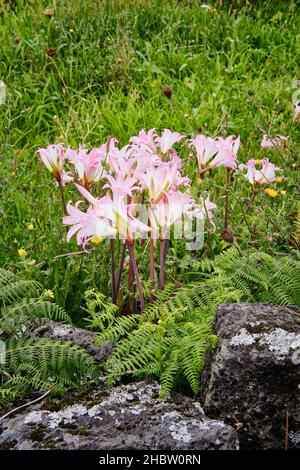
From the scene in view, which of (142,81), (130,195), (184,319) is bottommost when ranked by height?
(142,81)

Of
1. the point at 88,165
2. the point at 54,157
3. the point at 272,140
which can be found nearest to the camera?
the point at 88,165

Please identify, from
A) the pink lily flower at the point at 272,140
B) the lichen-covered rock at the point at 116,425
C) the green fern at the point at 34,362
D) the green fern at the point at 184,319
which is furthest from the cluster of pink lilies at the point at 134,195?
the pink lily flower at the point at 272,140

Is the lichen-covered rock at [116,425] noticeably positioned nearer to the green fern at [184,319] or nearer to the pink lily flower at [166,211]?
the green fern at [184,319]

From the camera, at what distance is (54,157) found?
9.24 feet

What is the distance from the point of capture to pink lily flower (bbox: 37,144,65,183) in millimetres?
2785

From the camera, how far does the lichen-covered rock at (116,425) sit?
2059 mm

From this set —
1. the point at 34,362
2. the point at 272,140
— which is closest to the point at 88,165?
the point at 34,362

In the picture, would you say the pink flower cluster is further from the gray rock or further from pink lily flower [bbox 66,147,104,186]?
the gray rock

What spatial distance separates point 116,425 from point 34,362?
1.31 feet

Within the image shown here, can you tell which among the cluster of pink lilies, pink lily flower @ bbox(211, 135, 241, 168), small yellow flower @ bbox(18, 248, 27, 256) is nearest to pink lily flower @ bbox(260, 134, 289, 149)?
pink lily flower @ bbox(211, 135, 241, 168)

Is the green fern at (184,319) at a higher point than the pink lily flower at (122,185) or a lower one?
lower

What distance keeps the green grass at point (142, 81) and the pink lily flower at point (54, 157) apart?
623 mm

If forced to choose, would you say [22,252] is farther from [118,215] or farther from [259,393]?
[259,393]

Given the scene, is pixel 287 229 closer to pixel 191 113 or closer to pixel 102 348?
pixel 102 348
